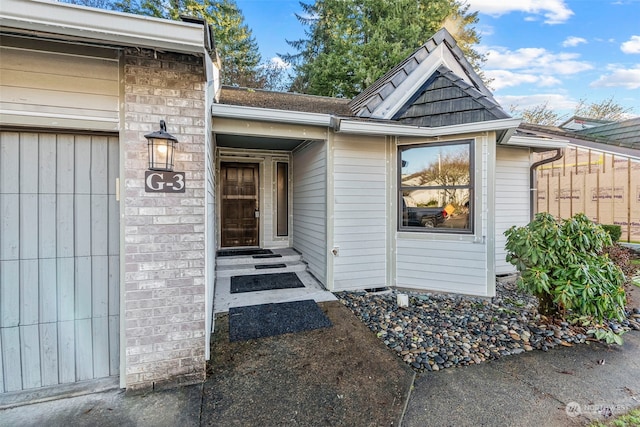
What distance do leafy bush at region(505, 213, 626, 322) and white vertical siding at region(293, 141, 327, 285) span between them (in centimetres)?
279

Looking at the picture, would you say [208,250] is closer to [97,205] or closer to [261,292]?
[97,205]

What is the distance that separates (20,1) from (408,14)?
48.2 feet

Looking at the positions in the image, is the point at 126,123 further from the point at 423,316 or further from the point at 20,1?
the point at 423,316

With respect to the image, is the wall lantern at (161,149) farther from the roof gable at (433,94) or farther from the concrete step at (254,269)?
the roof gable at (433,94)

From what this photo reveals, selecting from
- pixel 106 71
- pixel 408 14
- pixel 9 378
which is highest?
pixel 408 14

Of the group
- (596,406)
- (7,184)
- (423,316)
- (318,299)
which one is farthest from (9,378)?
(596,406)

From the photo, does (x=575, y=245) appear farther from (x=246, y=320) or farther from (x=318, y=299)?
(x=246, y=320)

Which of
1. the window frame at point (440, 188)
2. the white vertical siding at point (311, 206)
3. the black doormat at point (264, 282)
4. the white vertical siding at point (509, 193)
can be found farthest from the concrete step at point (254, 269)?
the white vertical siding at point (509, 193)

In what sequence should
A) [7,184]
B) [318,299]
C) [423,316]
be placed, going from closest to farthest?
[7,184]
[423,316]
[318,299]

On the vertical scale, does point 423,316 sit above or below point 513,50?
below

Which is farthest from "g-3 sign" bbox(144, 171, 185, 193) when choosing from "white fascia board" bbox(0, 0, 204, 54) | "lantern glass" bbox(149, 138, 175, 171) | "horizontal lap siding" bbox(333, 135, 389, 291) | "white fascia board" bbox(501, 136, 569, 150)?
"white fascia board" bbox(501, 136, 569, 150)

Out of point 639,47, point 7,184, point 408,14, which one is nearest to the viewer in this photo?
point 7,184

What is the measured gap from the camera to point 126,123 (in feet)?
6.97

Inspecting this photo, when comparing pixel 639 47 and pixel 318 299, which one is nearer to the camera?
pixel 318 299
